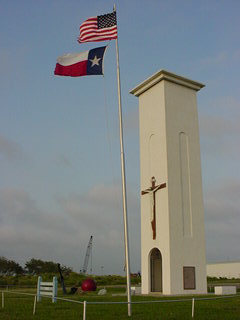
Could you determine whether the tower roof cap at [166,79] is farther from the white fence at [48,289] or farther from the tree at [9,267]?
the tree at [9,267]

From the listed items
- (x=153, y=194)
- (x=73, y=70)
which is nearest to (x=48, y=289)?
(x=153, y=194)

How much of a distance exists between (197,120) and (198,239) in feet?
32.9

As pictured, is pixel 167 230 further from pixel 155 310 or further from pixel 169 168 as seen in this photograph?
pixel 155 310

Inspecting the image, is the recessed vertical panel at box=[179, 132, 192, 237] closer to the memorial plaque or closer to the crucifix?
the crucifix

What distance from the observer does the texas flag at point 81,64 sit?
19.5 m

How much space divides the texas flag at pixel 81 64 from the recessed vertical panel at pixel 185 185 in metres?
15.0

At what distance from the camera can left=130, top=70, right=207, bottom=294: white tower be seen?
98.9ft

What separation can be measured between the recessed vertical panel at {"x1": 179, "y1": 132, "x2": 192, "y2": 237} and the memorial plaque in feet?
8.38

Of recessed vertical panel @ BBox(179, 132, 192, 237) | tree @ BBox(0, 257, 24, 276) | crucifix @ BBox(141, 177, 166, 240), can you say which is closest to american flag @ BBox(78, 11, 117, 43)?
crucifix @ BBox(141, 177, 166, 240)

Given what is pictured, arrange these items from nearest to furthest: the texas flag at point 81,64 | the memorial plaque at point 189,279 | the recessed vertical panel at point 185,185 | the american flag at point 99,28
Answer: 1. the texas flag at point 81,64
2. the american flag at point 99,28
3. the memorial plaque at point 189,279
4. the recessed vertical panel at point 185,185

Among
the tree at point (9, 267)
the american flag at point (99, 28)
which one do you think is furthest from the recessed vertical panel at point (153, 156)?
the tree at point (9, 267)

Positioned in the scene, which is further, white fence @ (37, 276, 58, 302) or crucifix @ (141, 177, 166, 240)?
crucifix @ (141, 177, 166, 240)

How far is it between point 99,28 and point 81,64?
1999 millimetres

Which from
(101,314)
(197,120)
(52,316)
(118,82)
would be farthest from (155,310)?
(197,120)
